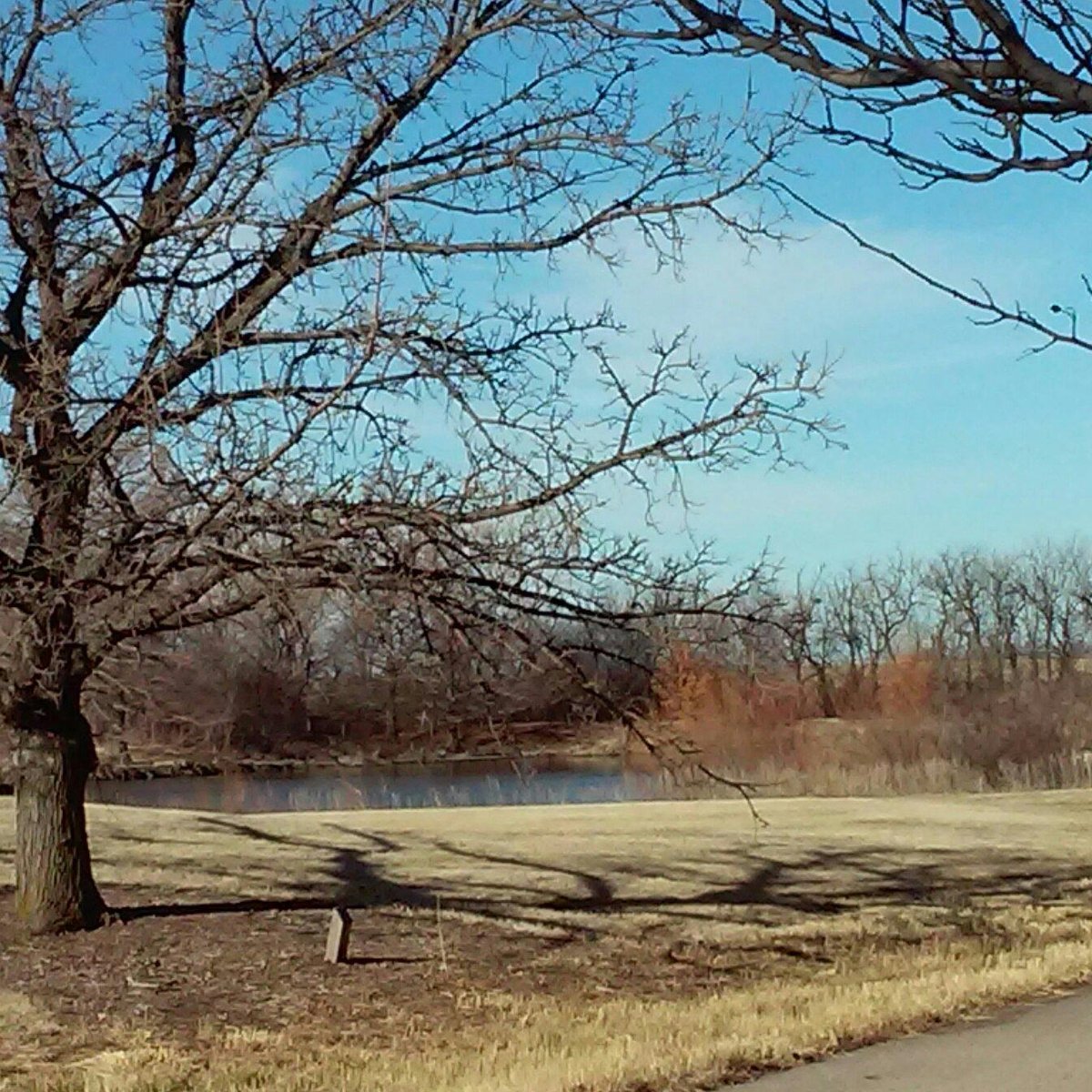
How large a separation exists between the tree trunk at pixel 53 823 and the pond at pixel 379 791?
11.1 m

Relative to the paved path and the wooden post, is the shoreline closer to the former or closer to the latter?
the wooden post

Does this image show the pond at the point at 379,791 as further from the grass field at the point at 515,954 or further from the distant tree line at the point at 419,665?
the distant tree line at the point at 419,665

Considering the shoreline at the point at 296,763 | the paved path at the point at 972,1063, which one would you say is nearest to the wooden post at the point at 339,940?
the shoreline at the point at 296,763

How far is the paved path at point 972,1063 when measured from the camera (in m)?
7.20

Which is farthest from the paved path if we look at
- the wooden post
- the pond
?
the pond

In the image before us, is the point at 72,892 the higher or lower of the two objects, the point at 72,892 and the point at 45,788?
the lower

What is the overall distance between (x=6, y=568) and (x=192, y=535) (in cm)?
144

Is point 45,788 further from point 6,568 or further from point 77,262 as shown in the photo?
point 77,262

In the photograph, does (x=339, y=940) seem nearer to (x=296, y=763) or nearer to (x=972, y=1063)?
(x=972, y=1063)

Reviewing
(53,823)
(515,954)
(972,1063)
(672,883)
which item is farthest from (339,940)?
(672,883)

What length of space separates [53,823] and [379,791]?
13712 millimetres

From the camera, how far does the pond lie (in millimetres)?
23453

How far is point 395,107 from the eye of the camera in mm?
10039

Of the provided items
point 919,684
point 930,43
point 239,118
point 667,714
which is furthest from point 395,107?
point 919,684
